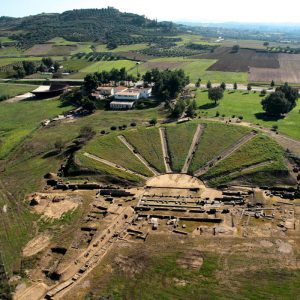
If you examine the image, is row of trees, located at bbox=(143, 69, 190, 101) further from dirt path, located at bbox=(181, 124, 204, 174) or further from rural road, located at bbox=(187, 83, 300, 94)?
dirt path, located at bbox=(181, 124, 204, 174)

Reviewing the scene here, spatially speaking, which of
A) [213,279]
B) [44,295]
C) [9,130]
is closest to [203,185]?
[213,279]

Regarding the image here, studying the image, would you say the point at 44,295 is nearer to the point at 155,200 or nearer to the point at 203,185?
the point at 155,200

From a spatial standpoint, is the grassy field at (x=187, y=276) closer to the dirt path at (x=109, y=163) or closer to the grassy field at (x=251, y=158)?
the grassy field at (x=251, y=158)

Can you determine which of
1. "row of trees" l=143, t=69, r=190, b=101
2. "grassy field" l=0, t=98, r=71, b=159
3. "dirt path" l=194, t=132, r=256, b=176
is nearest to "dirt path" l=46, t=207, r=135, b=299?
"dirt path" l=194, t=132, r=256, b=176

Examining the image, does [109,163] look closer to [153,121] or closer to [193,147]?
[193,147]

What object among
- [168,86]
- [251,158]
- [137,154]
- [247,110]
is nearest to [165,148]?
[137,154]

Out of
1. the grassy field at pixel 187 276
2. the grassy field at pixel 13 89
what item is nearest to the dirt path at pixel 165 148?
the grassy field at pixel 187 276
